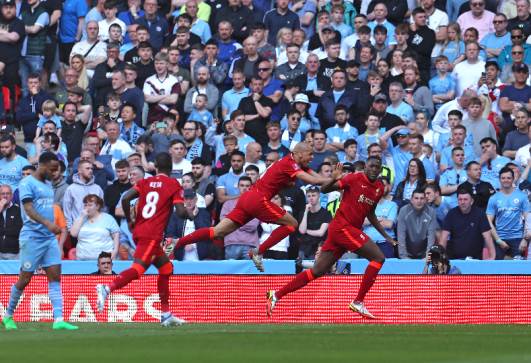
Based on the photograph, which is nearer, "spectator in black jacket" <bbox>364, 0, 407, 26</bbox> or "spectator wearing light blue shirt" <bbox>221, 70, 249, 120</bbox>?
"spectator wearing light blue shirt" <bbox>221, 70, 249, 120</bbox>

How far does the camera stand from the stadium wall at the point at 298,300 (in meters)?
20.1

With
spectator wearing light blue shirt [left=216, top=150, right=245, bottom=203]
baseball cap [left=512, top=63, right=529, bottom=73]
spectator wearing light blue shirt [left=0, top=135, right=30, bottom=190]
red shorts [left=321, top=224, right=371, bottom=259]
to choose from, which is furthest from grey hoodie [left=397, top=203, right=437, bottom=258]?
spectator wearing light blue shirt [left=0, top=135, right=30, bottom=190]

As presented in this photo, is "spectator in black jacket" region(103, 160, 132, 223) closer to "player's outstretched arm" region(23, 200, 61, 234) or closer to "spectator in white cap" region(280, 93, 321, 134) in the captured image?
"spectator in white cap" region(280, 93, 321, 134)

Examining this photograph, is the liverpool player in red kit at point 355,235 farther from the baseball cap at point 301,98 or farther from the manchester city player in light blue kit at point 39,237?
the baseball cap at point 301,98

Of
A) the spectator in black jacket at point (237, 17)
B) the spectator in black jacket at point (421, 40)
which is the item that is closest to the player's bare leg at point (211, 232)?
the spectator in black jacket at point (421, 40)

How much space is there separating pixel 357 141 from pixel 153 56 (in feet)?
18.1

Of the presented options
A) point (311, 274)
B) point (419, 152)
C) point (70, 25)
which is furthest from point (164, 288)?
point (70, 25)

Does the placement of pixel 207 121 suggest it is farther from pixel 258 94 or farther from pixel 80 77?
pixel 80 77

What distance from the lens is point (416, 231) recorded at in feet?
74.7

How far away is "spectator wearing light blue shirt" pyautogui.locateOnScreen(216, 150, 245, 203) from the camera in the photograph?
2434 cm

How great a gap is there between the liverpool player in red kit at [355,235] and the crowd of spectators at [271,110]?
3980 millimetres

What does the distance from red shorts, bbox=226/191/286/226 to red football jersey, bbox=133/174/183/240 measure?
1.86 meters

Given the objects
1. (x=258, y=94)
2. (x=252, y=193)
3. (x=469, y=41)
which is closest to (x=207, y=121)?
(x=258, y=94)

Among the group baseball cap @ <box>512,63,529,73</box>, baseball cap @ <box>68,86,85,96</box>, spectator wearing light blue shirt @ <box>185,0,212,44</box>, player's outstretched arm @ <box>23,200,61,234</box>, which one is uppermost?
spectator wearing light blue shirt @ <box>185,0,212,44</box>
